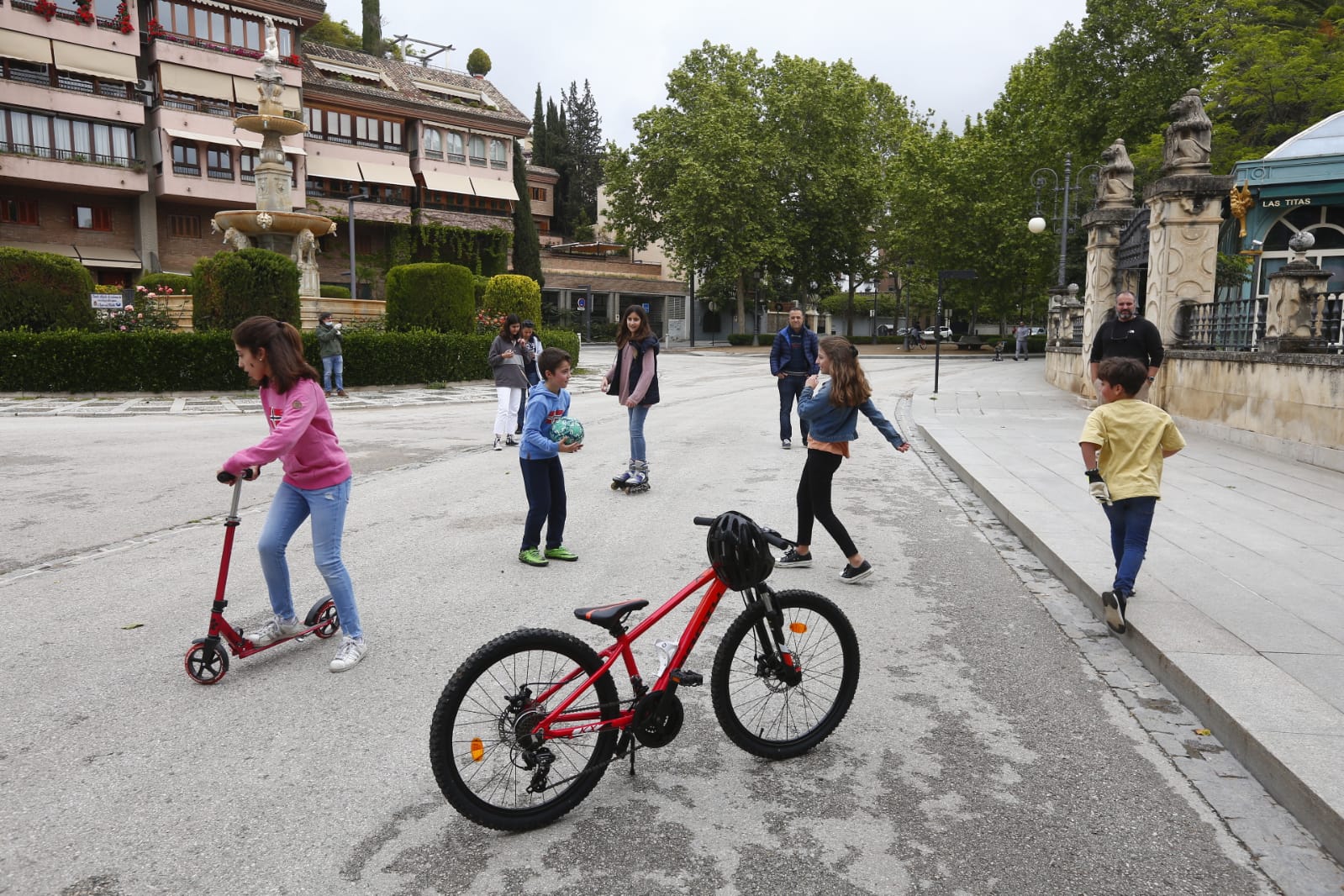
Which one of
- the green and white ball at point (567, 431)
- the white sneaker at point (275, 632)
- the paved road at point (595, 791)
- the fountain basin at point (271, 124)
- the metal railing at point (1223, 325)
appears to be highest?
the fountain basin at point (271, 124)

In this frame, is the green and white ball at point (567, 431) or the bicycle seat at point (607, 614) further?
the green and white ball at point (567, 431)

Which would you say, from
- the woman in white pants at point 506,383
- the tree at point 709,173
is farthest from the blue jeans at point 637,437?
the tree at point 709,173

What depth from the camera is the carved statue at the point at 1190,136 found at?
1477 cm

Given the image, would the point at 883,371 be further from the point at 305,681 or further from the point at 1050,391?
the point at 305,681

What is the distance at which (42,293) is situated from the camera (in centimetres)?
1922

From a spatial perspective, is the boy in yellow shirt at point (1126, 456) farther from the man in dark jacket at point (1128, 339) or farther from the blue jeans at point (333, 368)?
the blue jeans at point (333, 368)

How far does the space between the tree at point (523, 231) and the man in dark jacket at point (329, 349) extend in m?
36.5

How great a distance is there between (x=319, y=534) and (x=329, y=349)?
16.6m

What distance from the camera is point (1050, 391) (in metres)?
23.4

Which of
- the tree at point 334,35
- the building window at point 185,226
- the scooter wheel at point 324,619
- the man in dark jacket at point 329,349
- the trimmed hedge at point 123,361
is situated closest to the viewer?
the scooter wheel at point 324,619

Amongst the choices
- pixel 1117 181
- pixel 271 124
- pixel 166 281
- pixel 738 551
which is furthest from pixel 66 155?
pixel 738 551

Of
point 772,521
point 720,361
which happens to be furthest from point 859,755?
point 720,361

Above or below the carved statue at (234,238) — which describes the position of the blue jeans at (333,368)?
below

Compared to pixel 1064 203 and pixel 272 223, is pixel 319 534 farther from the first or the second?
pixel 1064 203
